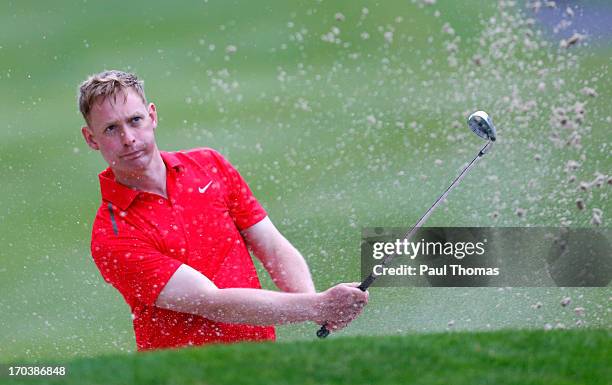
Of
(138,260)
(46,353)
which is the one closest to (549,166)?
(138,260)

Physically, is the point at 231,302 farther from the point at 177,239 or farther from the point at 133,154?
the point at 133,154

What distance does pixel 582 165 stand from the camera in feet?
11.1

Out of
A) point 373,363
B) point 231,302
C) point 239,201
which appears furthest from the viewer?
point 239,201

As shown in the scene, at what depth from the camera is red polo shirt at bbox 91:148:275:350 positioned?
2580 millimetres

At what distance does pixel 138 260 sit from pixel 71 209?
88 centimetres

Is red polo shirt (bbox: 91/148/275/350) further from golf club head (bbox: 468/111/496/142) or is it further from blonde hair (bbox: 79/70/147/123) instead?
golf club head (bbox: 468/111/496/142)

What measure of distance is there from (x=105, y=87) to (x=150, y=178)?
0.23 meters

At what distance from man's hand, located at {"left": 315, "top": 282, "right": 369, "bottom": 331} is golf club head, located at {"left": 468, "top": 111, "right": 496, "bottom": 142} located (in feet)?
2.07

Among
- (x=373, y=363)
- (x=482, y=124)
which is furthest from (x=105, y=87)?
(x=482, y=124)

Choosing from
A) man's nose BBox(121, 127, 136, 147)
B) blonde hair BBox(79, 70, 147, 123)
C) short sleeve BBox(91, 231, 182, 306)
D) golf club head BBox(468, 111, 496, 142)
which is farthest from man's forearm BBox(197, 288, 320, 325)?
golf club head BBox(468, 111, 496, 142)

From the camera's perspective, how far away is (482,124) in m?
2.99

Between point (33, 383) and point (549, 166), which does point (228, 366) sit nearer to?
point (33, 383)

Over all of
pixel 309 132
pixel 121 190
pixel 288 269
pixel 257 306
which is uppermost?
pixel 309 132

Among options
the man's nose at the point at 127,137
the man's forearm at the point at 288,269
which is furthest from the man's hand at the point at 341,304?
the man's nose at the point at 127,137
